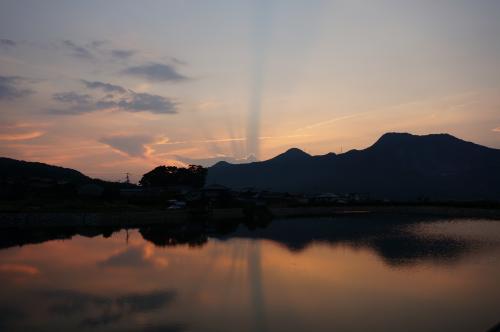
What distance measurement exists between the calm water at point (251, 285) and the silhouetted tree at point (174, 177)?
58816mm

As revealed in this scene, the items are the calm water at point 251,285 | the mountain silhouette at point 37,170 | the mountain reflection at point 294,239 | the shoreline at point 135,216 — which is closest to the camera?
the calm water at point 251,285

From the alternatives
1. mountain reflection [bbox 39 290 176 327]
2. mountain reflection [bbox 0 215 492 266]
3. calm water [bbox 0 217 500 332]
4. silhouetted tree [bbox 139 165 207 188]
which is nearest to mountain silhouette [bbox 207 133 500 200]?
silhouetted tree [bbox 139 165 207 188]

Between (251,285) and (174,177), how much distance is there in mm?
76884

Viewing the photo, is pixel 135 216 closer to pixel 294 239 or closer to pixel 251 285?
pixel 294 239

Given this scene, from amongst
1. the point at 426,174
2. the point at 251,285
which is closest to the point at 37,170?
the point at 251,285

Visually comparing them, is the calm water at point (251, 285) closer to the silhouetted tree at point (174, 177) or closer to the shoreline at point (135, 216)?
the shoreline at point (135, 216)

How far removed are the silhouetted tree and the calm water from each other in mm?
58816

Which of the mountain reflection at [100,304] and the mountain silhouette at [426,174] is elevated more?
the mountain silhouette at [426,174]

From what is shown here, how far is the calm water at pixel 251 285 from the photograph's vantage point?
1362 cm

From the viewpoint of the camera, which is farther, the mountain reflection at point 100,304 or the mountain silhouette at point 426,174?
the mountain silhouette at point 426,174

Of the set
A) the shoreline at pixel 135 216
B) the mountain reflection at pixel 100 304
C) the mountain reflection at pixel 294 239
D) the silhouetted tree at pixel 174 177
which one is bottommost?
the mountain reflection at pixel 100 304

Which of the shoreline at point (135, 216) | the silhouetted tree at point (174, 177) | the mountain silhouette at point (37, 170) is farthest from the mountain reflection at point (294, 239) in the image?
the mountain silhouette at point (37, 170)

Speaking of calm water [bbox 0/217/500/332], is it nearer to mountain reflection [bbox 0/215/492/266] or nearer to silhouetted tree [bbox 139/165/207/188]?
mountain reflection [bbox 0/215/492/266]

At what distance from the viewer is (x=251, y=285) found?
18938 millimetres
